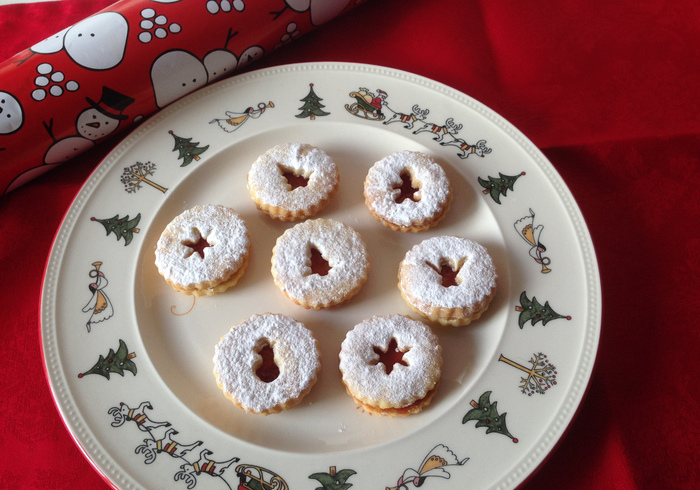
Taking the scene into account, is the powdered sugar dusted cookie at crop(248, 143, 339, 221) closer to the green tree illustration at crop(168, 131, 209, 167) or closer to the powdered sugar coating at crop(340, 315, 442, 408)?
the green tree illustration at crop(168, 131, 209, 167)

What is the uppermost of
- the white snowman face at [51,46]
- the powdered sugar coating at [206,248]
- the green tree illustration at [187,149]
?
the white snowman face at [51,46]

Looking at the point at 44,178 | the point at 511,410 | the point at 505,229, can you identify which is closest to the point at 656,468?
the point at 511,410

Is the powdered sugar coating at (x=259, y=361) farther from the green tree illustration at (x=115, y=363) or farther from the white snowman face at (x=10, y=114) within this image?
the white snowman face at (x=10, y=114)

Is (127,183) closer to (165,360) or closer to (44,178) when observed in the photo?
(44,178)

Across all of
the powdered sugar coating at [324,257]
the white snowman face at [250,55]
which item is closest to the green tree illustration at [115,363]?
the powdered sugar coating at [324,257]

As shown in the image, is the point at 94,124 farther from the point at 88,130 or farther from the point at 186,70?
the point at 186,70

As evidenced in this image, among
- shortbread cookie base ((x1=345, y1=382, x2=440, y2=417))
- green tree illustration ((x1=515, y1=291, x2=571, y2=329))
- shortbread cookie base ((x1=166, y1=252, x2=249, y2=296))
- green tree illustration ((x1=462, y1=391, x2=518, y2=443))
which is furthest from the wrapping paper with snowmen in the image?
green tree illustration ((x1=462, y1=391, x2=518, y2=443))
